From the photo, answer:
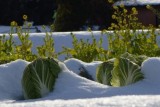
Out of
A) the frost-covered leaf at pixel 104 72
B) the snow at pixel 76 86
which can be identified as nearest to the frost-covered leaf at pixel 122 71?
the frost-covered leaf at pixel 104 72

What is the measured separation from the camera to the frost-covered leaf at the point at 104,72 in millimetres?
3756

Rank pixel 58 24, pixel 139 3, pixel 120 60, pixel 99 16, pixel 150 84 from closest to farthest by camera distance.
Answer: pixel 150 84 < pixel 120 60 < pixel 58 24 < pixel 99 16 < pixel 139 3

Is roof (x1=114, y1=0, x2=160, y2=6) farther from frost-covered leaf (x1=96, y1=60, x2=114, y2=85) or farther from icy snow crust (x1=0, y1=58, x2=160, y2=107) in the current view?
icy snow crust (x1=0, y1=58, x2=160, y2=107)

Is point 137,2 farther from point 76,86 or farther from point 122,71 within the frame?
point 76,86

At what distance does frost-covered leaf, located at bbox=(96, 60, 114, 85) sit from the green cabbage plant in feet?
1.50

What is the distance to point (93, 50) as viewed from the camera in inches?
219

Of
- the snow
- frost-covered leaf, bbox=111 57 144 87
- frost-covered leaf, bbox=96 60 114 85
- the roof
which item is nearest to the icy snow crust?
the snow

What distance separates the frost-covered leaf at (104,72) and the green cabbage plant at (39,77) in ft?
1.50

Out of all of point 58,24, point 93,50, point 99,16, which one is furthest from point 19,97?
point 99,16

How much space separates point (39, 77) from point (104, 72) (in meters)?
0.53

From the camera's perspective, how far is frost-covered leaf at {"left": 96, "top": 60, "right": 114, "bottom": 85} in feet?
12.3

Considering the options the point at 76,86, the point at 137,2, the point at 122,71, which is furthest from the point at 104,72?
the point at 137,2

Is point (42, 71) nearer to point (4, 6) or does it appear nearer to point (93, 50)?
point (93, 50)

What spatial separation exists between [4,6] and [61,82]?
107 ft
